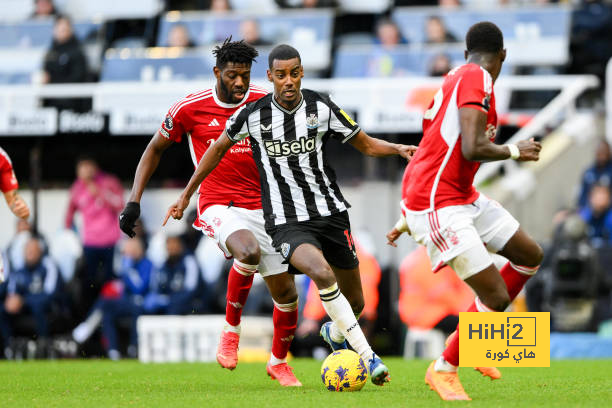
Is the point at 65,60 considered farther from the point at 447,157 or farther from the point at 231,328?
the point at 447,157

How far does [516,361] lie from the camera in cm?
608

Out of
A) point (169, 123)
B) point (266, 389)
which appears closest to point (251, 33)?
point (169, 123)

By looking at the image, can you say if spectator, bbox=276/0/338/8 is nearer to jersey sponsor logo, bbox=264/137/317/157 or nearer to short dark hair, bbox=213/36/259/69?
short dark hair, bbox=213/36/259/69

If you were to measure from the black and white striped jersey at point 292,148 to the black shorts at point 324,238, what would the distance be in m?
0.05

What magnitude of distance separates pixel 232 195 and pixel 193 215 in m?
5.30

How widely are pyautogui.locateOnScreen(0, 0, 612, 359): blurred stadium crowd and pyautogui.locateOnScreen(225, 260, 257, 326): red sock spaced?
16.1ft

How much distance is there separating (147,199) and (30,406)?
10.3 meters

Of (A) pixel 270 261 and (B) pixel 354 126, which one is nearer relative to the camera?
(B) pixel 354 126

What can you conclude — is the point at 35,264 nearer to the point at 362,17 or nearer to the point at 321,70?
the point at 321,70

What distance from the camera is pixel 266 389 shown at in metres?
7.39

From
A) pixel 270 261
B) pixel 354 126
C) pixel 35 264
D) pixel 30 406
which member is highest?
pixel 354 126

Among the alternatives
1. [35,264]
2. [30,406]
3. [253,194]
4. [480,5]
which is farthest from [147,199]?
Answer: [30,406]

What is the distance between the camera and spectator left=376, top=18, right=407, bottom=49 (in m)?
15.8

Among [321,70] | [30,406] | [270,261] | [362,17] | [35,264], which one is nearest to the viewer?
[30,406]
